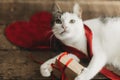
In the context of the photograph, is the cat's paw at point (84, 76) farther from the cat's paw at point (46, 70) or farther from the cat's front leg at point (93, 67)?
the cat's paw at point (46, 70)

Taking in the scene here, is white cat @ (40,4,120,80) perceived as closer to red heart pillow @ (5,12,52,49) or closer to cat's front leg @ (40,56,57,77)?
cat's front leg @ (40,56,57,77)

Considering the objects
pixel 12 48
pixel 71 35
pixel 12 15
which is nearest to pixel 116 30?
pixel 71 35

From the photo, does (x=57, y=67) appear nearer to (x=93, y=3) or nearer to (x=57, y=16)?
(x=57, y=16)

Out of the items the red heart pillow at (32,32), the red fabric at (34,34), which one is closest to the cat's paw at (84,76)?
the red fabric at (34,34)

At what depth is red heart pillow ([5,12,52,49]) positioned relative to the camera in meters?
1.19

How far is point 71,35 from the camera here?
102 centimetres

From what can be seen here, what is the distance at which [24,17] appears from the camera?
4.38ft

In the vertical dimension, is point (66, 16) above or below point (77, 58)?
above

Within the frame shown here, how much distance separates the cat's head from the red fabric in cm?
8

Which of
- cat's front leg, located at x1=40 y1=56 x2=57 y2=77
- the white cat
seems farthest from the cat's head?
cat's front leg, located at x1=40 y1=56 x2=57 y2=77

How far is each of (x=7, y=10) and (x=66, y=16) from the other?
44 centimetres

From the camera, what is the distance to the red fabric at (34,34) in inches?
46.3

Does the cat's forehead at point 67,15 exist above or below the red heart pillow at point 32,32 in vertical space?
above

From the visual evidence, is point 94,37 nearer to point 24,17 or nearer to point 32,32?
point 32,32
